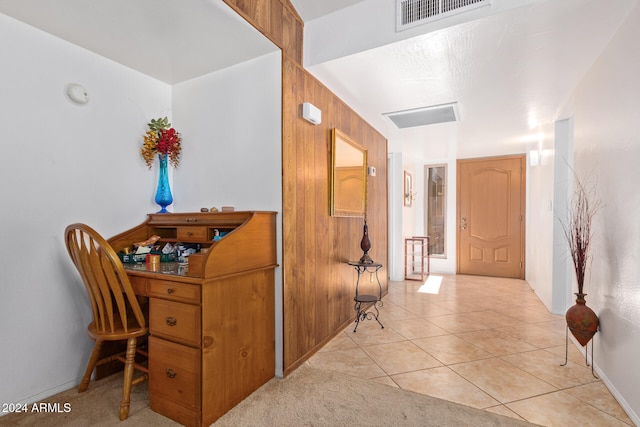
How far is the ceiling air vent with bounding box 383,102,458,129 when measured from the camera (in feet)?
10.6

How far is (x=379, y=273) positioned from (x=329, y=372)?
1980mm

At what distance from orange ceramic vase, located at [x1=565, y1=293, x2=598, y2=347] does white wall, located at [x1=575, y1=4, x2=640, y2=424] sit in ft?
0.21

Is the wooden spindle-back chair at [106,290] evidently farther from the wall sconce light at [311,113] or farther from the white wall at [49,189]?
the wall sconce light at [311,113]

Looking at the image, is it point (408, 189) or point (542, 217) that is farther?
point (408, 189)

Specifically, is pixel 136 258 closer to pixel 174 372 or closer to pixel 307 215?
pixel 174 372

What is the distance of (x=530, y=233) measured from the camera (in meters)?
4.98

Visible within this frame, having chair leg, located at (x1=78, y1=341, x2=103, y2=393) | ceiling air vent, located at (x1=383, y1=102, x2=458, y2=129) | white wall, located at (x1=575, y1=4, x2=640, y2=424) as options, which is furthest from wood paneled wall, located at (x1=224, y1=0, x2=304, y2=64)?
chair leg, located at (x1=78, y1=341, x2=103, y2=393)

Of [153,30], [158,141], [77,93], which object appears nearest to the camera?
[153,30]

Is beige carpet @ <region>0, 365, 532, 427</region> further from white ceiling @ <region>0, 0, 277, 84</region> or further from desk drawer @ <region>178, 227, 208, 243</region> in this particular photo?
white ceiling @ <region>0, 0, 277, 84</region>

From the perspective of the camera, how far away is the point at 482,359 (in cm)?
238

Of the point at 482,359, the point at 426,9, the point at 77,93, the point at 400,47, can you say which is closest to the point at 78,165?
the point at 77,93

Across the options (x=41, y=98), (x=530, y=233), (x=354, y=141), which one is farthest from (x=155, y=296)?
(x=530, y=233)

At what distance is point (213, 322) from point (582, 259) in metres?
2.39

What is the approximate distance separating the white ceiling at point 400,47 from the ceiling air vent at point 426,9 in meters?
0.08
